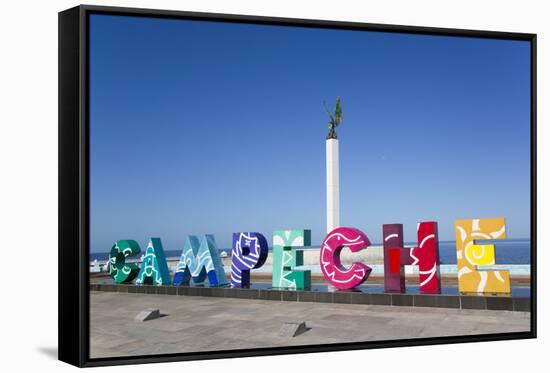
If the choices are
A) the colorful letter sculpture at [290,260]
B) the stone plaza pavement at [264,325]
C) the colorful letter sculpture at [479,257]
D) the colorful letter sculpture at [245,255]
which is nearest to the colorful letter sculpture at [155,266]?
the stone plaza pavement at [264,325]

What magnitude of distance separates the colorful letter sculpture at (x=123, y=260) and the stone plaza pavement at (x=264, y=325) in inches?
86.2

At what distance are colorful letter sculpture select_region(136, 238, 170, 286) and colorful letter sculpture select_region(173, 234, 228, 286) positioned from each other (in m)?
0.29

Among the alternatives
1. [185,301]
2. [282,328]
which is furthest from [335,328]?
[185,301]

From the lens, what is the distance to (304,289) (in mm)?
10641

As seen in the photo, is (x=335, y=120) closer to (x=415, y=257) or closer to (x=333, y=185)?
(x=333, y=185)

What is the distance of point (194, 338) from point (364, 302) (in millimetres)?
3341

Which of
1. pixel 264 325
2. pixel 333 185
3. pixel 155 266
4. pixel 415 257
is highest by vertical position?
pixel 333 185

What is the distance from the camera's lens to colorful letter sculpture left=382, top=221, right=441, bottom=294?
31.6ft

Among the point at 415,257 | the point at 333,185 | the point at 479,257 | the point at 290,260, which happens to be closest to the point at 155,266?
the point at 290,260

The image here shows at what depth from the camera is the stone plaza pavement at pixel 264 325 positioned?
745 cm

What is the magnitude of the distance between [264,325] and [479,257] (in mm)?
3565

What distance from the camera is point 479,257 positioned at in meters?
9.43

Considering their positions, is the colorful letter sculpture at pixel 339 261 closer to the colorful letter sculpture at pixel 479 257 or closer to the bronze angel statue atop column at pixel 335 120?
the colorful letter sculpture at pixel 479 257

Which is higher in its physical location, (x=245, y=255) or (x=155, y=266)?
(x=245, y=255)
